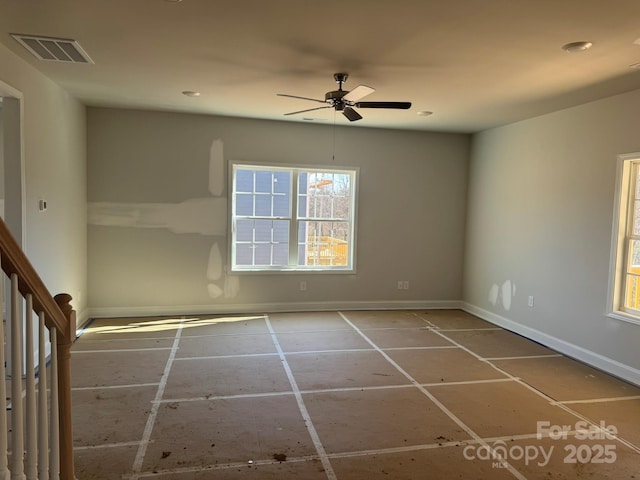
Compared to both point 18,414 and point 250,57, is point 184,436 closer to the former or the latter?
point 18,414

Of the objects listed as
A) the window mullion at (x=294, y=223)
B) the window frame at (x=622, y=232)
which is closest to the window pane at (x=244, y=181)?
the window mullion at (x=294, y=223)

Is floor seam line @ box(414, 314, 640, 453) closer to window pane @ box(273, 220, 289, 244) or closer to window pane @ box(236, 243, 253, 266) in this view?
window pane @ box(273, 220, 289, 244)

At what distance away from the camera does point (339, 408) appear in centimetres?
341

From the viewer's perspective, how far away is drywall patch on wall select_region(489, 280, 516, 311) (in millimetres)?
5863

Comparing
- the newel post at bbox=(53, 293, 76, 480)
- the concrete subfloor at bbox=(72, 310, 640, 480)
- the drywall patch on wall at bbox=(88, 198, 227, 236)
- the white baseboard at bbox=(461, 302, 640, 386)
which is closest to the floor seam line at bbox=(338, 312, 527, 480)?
the concrete subfloor at bbox=(72, 310, 640, 480)

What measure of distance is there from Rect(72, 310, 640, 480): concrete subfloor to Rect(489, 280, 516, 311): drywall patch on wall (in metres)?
0.66

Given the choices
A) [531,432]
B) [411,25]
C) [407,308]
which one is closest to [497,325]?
[407,308]

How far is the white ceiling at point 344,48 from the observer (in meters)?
2.69

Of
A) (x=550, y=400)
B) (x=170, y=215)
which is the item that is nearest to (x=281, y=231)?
(x=170, y=215)

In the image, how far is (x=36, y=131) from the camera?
4.04m

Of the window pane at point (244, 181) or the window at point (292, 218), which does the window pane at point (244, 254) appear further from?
the window pane at point (244, 181)

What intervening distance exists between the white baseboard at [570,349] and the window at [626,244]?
0.49 m

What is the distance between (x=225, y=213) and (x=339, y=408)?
3.54m

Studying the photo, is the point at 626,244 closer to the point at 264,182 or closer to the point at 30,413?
the point at 264,182
